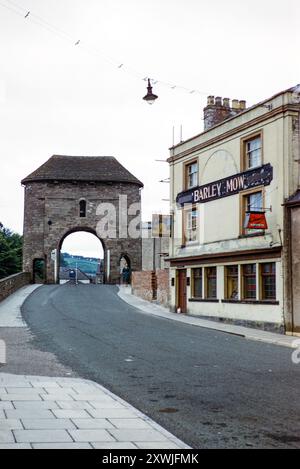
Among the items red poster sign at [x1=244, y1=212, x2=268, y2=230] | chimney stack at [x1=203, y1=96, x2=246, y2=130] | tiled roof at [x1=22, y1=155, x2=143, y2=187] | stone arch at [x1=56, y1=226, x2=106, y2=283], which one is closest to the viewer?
red poster sign at [x1=244, y1=212, x2=268, y2=230]

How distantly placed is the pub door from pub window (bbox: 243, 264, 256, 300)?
610 cm

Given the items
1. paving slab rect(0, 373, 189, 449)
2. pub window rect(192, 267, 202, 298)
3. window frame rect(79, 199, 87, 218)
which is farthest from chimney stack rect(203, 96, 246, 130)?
window frame rect(79, 199, 87, 218)

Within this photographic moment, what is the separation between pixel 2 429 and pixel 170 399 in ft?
11.2

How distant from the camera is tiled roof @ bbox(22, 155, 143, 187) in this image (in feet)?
190

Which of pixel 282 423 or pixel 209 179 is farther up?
pixel 209 179

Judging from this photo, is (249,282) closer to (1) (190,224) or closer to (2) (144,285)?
(1) (190,224)

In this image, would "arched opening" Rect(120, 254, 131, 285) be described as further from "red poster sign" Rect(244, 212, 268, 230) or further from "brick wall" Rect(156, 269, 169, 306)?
"red poster sign" Rect(244, 212, 268, 230)

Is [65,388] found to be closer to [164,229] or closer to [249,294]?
[249,294]

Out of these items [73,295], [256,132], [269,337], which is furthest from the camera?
[73,295]

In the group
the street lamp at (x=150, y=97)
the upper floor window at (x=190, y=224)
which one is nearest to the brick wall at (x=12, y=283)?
the upper floor window at (x=190, y=224)

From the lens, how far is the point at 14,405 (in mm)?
8594

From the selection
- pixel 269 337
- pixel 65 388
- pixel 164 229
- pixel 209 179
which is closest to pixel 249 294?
pixel 269 337

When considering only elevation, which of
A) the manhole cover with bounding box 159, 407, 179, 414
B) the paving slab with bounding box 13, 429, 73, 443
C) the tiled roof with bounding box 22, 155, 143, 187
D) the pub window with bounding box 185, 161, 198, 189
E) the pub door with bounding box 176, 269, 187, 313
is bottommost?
the manhole cover with bounding box 159, 407, 179, 414

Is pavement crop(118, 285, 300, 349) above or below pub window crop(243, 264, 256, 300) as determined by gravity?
below
